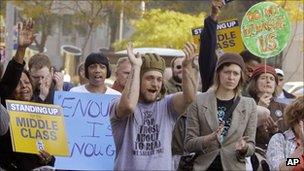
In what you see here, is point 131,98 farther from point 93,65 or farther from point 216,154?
point 93,65

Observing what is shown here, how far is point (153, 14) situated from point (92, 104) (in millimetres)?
24614

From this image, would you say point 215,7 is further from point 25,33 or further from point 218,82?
point 25,33

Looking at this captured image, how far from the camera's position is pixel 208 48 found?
22.3 feet

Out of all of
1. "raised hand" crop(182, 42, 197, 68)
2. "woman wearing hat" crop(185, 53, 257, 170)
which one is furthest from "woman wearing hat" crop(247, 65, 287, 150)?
"raised hand" crop(182, 42, 197, 68)

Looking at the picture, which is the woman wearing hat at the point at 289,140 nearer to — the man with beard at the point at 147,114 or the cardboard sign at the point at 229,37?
the man with beard at the point at 147,114

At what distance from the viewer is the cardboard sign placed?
31.2 feet

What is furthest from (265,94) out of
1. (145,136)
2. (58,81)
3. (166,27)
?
(166,27)

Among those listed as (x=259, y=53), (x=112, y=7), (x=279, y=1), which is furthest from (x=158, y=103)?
(x=112, y=7)

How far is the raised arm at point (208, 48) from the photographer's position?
6.73 metres

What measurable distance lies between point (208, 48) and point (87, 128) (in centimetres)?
139

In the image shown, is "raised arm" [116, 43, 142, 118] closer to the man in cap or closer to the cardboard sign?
the man in cap

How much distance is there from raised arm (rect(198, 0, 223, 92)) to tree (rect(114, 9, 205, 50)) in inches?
955

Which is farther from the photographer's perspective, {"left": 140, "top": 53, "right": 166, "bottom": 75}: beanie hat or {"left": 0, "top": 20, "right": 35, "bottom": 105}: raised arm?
{"left": 0, "top": 20, "right": 35, "bottom": 105}: raised arm

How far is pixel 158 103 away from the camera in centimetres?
584
